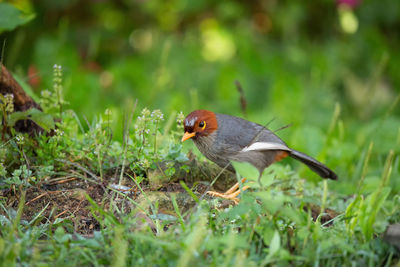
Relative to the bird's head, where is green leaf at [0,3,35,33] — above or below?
above

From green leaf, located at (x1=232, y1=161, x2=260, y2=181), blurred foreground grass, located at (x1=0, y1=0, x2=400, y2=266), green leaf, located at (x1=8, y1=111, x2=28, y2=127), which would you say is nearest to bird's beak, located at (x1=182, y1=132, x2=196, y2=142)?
blurred foreground grass, located at (x1=0, y1=0, x2=400, y2=266)

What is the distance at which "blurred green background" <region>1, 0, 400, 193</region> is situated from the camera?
6230 mm

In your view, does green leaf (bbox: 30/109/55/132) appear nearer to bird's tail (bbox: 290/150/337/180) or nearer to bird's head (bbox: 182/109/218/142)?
bird's head (bbox: 182/109/218/142)

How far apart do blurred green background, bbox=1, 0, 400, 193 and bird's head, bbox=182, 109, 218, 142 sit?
212 cm

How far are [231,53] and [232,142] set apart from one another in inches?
174

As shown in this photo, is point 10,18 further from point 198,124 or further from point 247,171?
point 247,171

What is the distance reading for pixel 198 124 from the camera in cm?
352

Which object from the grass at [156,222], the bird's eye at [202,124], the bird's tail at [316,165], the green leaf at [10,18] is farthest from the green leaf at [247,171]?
the green leaf at [10,18]

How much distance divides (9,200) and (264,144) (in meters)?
1.67

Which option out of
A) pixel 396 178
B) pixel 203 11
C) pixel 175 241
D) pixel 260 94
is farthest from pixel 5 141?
pixel 203 11

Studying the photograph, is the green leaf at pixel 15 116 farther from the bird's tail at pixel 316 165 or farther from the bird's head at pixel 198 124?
the bird's tail at pixel 316 165

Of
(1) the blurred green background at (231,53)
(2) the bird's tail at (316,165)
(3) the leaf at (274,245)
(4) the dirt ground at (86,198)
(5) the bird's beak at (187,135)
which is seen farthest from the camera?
(1) the blurred green background at (231,53)

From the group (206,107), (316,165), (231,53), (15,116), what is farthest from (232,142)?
(231,53)

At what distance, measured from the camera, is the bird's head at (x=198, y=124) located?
11.5 feet
